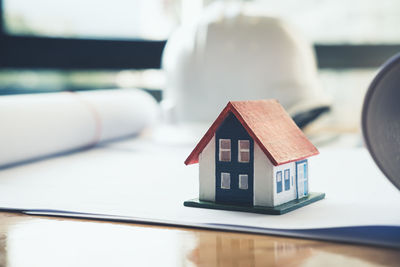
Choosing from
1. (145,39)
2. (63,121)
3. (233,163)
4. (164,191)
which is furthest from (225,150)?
(145,39)

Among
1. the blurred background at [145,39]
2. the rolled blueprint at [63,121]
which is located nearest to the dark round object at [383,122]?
the rolled blueprint at [63,121]

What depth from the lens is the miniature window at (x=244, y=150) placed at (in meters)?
0.53

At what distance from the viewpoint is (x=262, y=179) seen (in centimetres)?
52

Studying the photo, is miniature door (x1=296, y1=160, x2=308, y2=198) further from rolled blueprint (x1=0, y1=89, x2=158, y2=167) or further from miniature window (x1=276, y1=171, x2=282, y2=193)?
rolled blueprint (x1=0, y1=89, x2=158, y2=167)

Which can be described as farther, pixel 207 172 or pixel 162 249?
pixel 207 172

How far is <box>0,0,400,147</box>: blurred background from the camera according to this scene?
148 centimetres

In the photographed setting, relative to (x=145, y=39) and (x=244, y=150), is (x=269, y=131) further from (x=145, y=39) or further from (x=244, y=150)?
(x=145, y=39)

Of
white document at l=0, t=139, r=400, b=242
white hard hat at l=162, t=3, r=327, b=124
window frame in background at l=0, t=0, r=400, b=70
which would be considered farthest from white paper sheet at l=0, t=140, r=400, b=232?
window frame in background at l=0, t=0, r=400, b=70

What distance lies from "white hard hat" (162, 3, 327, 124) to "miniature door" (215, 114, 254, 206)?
0.56 meters

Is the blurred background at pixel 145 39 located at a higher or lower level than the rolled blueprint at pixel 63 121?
higher

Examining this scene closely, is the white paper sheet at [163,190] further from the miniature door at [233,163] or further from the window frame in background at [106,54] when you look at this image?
the window frame in background at [106,54]

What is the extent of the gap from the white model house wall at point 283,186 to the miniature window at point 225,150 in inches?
2.0

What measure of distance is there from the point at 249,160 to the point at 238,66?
604mm

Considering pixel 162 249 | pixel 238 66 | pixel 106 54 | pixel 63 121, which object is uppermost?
pixel 106 54
